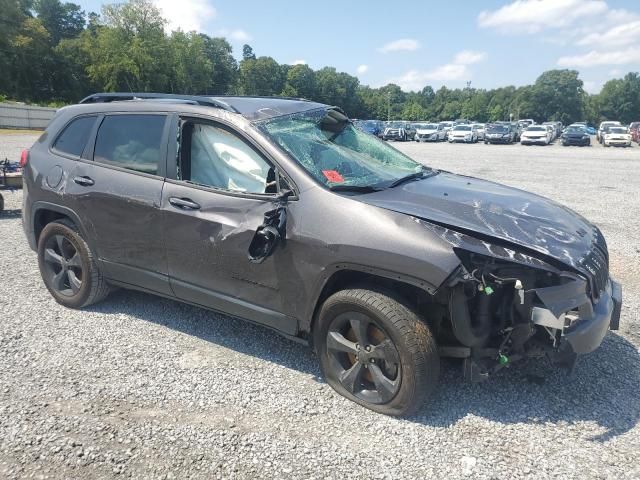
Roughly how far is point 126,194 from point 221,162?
2.87 feet

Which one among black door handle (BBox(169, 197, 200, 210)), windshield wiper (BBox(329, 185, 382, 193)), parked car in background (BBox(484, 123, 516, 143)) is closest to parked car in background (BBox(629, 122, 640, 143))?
parked car in background (BBox(484, 123, 516, 143))

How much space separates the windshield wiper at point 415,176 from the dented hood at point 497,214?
0.05m

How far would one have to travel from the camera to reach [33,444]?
276cm

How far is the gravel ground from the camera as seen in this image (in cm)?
262

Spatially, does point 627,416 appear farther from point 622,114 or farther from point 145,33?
point 622,114

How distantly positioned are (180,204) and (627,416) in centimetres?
326

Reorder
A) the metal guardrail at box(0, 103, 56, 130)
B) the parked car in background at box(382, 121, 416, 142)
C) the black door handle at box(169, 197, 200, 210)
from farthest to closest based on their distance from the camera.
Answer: the parked car in background at box(382, 121, 416, 142) < the metal guardrail at box(0, 103, 56, 130) < the black door handle at box(169, 197, 200, 210)

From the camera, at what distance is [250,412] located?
10.1 feet

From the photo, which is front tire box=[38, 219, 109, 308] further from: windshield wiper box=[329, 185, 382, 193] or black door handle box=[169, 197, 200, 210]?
windshield wiper box=[329, 185, 382, 193]

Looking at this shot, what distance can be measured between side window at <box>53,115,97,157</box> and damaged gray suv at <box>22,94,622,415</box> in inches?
0.6

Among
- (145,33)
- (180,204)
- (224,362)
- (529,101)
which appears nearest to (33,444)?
(224,362)

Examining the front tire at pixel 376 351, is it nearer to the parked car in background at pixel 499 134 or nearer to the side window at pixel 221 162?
the side window at pixel 221 162

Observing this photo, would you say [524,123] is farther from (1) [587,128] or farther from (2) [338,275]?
(2) [338,275]

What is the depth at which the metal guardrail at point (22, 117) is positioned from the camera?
120 ft
